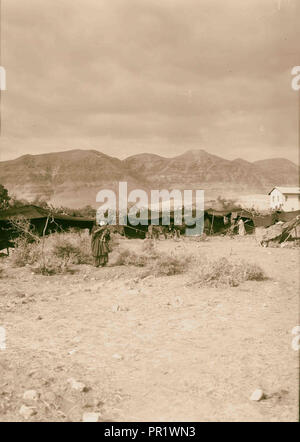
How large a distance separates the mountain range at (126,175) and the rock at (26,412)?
6169cm

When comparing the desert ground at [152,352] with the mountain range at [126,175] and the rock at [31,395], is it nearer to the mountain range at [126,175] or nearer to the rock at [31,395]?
the rock at [31,395]

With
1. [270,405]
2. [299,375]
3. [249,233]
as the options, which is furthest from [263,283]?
[249,233]

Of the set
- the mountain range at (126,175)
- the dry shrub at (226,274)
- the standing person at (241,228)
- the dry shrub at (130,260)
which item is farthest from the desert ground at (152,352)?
the mountain range at (126,175)

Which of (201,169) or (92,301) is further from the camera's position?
(201,169)

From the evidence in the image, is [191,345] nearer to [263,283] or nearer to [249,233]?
[263,283]

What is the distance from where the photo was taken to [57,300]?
775cm

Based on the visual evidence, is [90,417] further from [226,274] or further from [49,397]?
[226,274]

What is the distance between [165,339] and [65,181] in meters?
72.3

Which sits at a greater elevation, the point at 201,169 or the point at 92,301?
the point at 201,169

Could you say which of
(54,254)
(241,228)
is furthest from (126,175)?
(54,254)

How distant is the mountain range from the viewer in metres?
71.7

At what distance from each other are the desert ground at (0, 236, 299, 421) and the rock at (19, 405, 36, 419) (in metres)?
0.02

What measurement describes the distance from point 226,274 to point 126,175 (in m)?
69.1

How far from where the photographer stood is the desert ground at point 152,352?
3.46 meters
